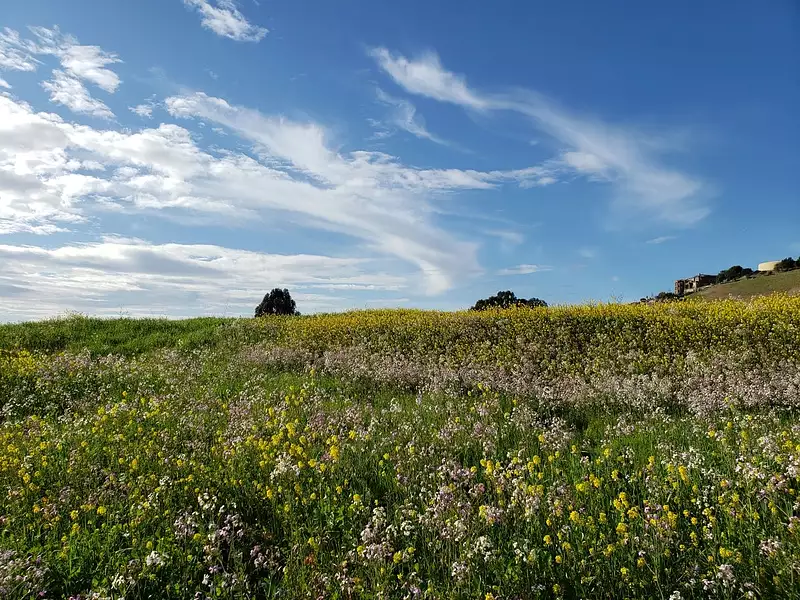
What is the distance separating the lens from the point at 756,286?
23344 millimetres

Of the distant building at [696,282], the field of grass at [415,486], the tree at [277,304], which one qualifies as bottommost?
the field of grass at [415,486]

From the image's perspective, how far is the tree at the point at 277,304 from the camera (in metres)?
28.0

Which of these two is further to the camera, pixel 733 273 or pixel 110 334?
pixel 733 273

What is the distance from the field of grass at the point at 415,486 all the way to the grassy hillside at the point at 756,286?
34.6 feet

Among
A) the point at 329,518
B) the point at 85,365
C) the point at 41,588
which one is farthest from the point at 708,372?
the point at 85,365

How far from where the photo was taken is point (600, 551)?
3994mm

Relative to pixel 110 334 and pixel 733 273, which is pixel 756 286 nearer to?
pixel 733 273

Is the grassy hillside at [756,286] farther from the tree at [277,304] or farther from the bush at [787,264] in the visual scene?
the tree at [277,304]

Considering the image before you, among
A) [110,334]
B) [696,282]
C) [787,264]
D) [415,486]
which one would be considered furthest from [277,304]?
[787,264]

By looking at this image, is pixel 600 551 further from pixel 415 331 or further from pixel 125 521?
pixel 415 331

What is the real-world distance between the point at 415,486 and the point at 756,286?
23350 mm

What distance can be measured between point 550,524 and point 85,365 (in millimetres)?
13692

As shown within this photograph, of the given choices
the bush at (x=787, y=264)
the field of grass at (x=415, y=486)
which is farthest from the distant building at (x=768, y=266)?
the field of grass at (x=415, y=486)

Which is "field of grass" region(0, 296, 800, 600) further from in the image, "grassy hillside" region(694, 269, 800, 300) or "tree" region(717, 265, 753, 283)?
"tree" region(717, 265, 753, 283)
